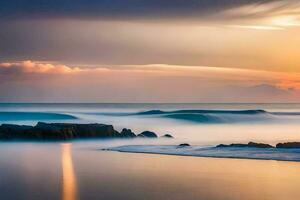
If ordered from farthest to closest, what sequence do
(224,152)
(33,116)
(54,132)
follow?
1. (33,116)
2. (54,132)
3. (224,152)

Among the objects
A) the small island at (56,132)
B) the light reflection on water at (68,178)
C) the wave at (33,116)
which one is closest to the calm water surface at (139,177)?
the light reflection on water at (68,178)

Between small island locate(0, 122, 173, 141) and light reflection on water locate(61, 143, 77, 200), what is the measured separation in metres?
4.76

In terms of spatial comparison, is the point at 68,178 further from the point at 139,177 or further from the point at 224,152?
the point at 224,152

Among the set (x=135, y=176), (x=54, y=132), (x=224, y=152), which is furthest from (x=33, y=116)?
(x=135, y=176)

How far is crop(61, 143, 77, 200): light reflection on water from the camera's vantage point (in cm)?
1030

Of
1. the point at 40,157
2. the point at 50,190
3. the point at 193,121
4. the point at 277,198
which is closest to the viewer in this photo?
the point at 277,198

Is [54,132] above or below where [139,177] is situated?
above

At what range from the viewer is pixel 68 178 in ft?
40.5

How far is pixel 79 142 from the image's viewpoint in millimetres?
22016

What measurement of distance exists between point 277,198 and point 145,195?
2166 mm

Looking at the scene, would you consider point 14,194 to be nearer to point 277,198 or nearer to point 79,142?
point 277,198

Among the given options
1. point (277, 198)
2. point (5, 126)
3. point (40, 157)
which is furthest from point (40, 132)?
point (277, 198)

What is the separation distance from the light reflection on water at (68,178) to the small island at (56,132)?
4756 mm

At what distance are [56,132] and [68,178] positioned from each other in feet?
35.4
